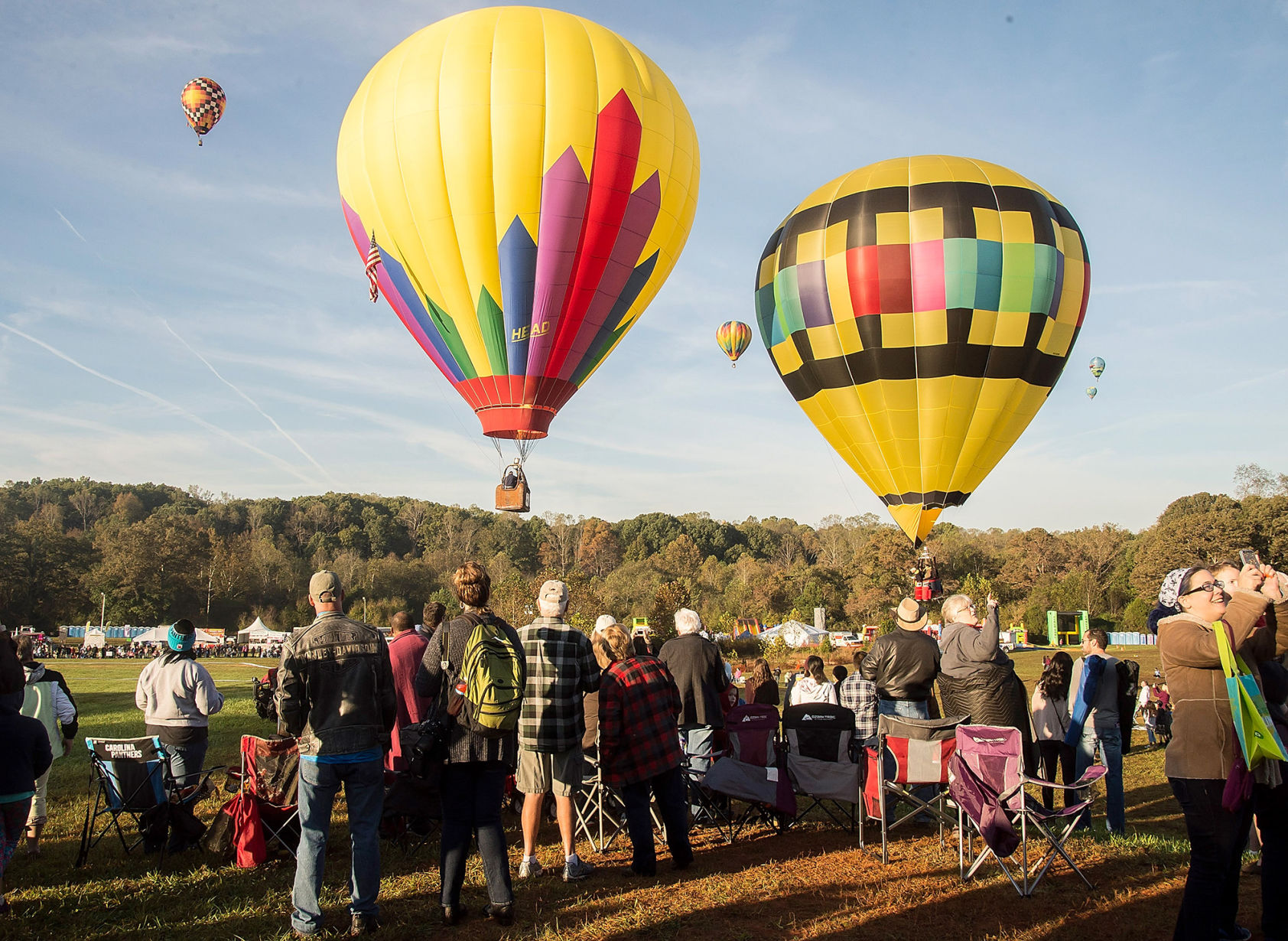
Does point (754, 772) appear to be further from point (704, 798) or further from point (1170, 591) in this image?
point (1170, 591)

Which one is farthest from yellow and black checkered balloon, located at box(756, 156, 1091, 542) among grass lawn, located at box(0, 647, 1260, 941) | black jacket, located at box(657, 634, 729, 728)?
grass lawn, located at box(0, 647, 1260, 941)

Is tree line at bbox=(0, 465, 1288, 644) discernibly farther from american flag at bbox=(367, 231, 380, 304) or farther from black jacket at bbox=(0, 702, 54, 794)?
black jacket at bbox=(0, 702, 54, 794)

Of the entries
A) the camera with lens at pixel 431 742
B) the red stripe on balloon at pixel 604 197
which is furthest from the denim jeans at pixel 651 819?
the red stripe on balloon at pixel 604 197

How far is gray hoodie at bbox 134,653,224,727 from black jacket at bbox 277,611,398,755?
6.69 feet

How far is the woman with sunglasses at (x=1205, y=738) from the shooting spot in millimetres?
3777

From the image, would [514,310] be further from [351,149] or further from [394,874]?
[394,874]

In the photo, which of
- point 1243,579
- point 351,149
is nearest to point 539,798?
point 1243,579

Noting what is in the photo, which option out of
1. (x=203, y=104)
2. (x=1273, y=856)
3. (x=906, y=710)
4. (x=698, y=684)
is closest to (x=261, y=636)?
(x=203, y=104)

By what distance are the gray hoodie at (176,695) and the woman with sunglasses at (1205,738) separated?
17.8 feet

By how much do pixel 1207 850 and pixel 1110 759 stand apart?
297 centimetres

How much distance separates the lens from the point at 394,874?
531cm

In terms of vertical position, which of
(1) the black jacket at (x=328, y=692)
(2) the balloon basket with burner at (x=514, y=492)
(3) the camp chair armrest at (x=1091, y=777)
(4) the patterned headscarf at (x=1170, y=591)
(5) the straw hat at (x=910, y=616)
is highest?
(2) the balloon basket with burner at (x=514, y=492)

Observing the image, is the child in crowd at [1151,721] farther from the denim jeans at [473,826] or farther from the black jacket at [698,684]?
the denim jeans at [473,826]

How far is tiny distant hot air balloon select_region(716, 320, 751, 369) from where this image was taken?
26.8 m
